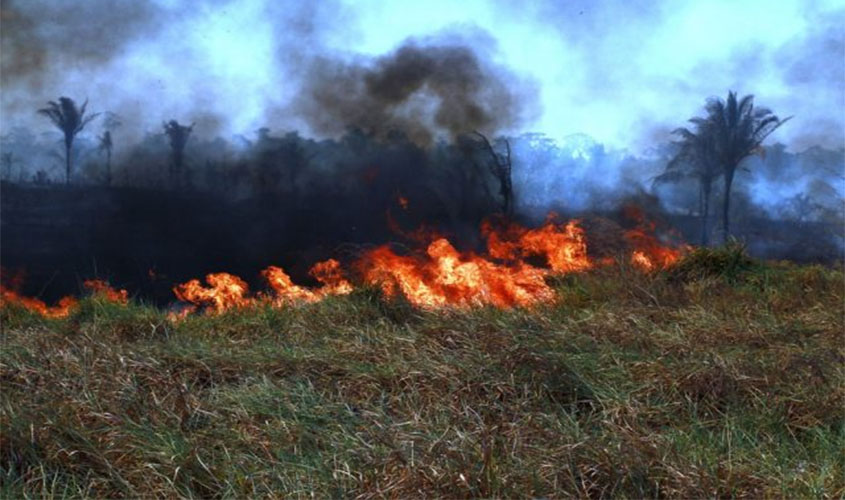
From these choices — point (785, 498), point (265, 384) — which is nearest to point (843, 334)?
point (785, 498)

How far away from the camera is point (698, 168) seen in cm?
1066

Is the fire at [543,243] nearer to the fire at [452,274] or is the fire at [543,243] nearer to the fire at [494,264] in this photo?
the fire at [494,264]

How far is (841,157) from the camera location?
436 inches

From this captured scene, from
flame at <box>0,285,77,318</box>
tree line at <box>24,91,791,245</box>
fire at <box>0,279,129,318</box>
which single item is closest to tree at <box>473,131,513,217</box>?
tree line at <box>24,91,791,245</box>

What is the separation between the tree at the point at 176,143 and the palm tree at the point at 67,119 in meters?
0.86

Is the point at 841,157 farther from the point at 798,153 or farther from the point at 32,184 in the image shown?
the point at 32,184

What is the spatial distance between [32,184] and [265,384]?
679cm

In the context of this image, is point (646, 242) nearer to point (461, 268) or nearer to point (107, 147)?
point (461, 268)

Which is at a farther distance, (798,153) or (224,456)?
(798,153)

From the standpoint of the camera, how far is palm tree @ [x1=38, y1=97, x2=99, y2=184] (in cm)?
979

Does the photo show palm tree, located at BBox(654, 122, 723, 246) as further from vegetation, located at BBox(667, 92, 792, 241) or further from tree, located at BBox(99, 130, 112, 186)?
tree, located at BBox(99, 130, 112, 186)

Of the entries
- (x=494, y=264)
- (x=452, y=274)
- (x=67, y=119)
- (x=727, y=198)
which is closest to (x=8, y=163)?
(x=67, y=119)

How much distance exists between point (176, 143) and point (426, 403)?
6676 millimetres

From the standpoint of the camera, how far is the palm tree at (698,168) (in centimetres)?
1053
